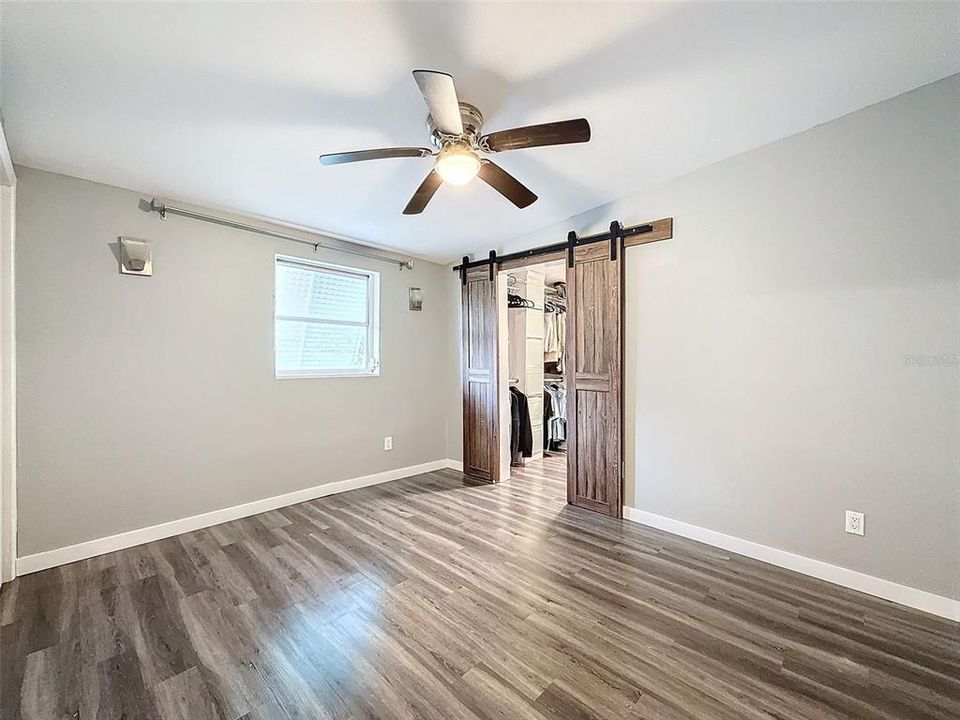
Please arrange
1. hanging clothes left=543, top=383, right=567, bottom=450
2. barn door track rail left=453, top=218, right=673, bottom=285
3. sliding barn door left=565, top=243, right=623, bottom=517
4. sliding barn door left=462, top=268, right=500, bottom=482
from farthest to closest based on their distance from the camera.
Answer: hanging clothes left=543, top=383, right=567, bottom=450
sliding barn door left=462, top=268, right=500, bottom=482
sliding barn door left=565, top=243, right=623, bottom=517
barn door track rail left=453, top=218, right=673, bottom=285

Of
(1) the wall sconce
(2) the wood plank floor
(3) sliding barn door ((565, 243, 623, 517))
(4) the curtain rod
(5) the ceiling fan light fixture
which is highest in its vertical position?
(4) the curtain rod

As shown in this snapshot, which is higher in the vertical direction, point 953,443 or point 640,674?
point 953,443

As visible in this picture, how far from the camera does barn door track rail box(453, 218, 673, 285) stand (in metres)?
2.85

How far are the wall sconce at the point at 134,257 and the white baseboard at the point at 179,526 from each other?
5.86 feet

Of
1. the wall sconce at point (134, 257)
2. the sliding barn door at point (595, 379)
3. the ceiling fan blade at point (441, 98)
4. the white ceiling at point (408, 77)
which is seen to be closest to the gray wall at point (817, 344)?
the sliding barn door at point (595, 379)

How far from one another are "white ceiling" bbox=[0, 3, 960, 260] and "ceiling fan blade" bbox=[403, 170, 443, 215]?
0.89 ft

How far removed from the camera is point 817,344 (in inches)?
87.1

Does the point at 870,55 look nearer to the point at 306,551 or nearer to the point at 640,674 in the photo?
the point at 640,674

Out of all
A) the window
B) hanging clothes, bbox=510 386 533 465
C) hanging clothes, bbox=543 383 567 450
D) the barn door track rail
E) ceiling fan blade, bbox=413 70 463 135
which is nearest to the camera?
ceiling fan blade, bbox=413 70 463 135

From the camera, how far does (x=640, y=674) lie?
4.97 ft

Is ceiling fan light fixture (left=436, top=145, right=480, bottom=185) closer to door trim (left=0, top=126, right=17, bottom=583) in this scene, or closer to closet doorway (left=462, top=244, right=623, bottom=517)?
closet doorway (left=462, top=244, right=623, bottom=517)

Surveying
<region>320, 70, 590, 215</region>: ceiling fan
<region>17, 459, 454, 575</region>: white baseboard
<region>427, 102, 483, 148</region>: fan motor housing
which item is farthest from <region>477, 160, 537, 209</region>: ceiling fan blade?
<region>17, 459, 454, 575</region>: white baseboard

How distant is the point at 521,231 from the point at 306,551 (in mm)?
3177

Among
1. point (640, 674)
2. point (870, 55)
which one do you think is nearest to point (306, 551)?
point (640, 674)
